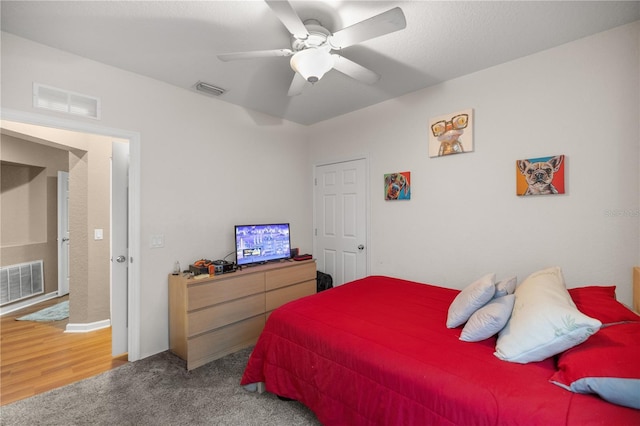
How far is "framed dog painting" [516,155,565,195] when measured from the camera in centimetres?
227

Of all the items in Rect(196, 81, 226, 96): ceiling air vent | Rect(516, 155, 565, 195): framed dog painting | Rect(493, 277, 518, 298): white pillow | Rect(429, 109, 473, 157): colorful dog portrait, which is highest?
Rect(196, 81, 226, 96): ceiling air vent

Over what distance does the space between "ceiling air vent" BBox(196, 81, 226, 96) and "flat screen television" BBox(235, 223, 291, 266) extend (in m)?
1.47

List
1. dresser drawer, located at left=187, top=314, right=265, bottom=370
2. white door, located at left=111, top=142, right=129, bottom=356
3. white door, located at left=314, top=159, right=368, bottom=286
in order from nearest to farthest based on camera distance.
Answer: dresser drawer, located at left=187, top=314, right=265, bottom=370, white door, located at left=111, top=142, right=129, bottom=356, white door, located at left=314, top=159, right=368, bottom=286

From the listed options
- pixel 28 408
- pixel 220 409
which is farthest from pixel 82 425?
pixel 220 409

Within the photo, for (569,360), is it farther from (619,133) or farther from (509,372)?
(619,133)

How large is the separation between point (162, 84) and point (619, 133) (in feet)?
12.8

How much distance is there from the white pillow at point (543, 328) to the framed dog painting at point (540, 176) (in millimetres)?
1244

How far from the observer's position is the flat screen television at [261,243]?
317 cm

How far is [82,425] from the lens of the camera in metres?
1.80

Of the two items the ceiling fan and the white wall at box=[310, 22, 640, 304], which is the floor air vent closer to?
the ceiling fan

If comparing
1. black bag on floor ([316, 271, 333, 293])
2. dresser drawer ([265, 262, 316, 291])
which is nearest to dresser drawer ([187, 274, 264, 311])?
dresser drawer ([265, 262, 316, 291])

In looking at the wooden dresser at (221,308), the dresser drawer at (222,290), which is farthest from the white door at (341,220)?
the dresser drawer at (222,290)

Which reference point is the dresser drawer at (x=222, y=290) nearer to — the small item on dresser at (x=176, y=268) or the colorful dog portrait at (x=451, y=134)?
the small item on dresser at (x=176, y=268)

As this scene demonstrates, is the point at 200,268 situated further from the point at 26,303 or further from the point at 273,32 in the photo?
the point at 26,303
